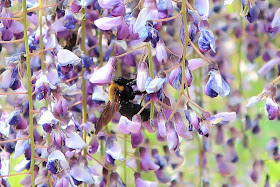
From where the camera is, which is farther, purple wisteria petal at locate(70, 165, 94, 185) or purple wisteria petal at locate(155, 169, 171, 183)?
purple wisteria petal at locate(155, 169, 171, 183)

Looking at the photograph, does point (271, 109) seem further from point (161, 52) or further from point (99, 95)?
point (99, 95)

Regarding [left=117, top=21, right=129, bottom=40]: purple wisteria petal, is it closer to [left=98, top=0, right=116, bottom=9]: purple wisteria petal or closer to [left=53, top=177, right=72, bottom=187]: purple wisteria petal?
[left=98, top=0, right=116, bottom=9]: purple wisteria petal

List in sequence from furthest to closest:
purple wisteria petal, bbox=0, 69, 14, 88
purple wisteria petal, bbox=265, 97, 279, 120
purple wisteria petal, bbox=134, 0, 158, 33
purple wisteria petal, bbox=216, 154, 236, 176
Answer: purple wisteria petal, bbox=216, 154, 236, 176 → purple wisteria petal, bbox=0, 69, 14, 88 → purple wisteria petal, bbox=265, 97, 279, 120 → purple wisteria petal, bbox=134, 0, 158, 33

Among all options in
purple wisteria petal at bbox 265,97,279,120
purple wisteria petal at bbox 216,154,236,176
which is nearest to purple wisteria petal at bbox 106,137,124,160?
purple wisteria petal at bbox 265,97,279,120

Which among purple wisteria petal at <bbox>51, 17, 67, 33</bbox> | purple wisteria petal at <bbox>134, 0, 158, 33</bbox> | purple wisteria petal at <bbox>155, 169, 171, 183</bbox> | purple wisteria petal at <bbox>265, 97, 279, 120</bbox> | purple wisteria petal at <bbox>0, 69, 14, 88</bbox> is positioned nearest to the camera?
purple wisteria petal at <bbox>134, 0, 158, 33</bbox>

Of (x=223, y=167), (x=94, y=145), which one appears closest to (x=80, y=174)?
(x=94, y=145)

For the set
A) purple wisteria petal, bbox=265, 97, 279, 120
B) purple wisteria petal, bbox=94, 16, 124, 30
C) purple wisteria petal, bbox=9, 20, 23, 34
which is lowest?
purple wisteria petal, bbox=265, 97, 279, 120
